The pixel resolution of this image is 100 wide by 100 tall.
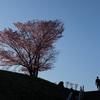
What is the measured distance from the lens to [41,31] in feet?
85.3

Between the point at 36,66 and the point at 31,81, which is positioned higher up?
the point at 36,66

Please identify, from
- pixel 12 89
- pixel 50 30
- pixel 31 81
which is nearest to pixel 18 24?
pixel 50 30

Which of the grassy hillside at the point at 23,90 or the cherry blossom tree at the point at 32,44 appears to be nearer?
the grassy hillside at the point at 23,90

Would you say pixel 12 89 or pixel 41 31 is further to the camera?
pixel 41 31

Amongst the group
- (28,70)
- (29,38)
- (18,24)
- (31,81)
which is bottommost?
(31,81)

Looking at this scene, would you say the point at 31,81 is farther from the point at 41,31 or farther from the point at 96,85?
the point at 41,31

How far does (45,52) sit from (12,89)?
13899 mm

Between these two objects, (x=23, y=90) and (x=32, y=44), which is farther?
(x=32, y=44)

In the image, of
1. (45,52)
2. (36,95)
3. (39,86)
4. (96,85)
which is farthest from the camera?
(45,52)

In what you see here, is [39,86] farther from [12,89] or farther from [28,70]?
[28,70]

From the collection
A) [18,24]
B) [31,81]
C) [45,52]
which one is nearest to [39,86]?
[31,81]

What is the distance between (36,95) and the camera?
501 inches

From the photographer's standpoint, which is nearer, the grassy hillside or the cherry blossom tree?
the grassy hillside

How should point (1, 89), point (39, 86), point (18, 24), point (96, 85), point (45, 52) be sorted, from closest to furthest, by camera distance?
point (1, 89) < point (39, 86) < point (96, 85) < point (45, 52) < point (18, 24)
